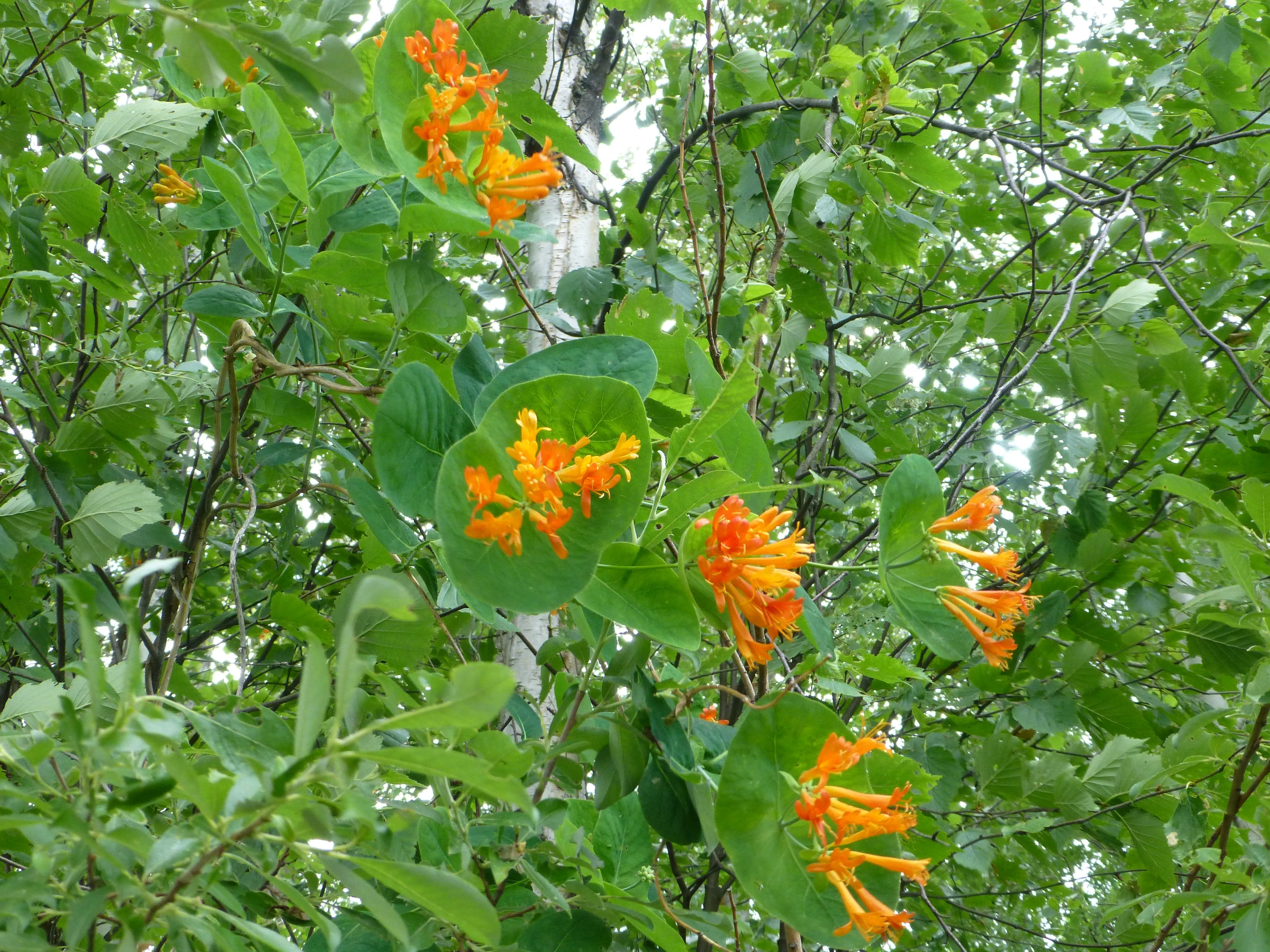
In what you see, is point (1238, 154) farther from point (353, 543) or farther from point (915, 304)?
point (353, 543)

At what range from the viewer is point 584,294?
1440 mm

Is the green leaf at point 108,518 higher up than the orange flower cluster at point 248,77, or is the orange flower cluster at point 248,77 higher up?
the orange flower cluster at point 248,77

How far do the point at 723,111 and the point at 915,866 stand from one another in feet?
5.73

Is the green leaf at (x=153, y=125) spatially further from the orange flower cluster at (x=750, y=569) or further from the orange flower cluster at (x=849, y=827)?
the orange flower cluster at (x=849, y=827)

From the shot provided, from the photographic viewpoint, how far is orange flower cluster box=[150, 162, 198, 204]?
3.06 feet

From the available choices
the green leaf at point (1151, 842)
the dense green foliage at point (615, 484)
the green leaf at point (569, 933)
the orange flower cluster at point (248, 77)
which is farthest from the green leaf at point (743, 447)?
the green leaf at point (1151, 842)

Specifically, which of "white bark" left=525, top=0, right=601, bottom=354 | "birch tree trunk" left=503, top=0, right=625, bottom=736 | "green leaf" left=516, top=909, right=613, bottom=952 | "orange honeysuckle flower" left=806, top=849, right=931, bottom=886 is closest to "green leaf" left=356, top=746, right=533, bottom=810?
"orange honeysuckle flower" left=806, top=849, right=931, bottom=886

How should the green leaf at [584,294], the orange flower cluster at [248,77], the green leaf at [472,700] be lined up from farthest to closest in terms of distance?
the green leaf at [584,294] < the orange flower cluster at [248,77] < the green leaf at [472,700]

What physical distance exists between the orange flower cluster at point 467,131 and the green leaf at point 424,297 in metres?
0.09

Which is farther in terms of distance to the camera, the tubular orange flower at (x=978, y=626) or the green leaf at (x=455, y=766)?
the tubular orange flower at (x=978, y=626)

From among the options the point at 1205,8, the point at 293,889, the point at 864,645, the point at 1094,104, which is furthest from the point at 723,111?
the point at 1205,8

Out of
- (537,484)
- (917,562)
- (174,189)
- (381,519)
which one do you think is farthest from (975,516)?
(174,189)

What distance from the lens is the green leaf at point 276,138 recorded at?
2.38ft

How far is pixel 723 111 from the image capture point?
6.37 ft
